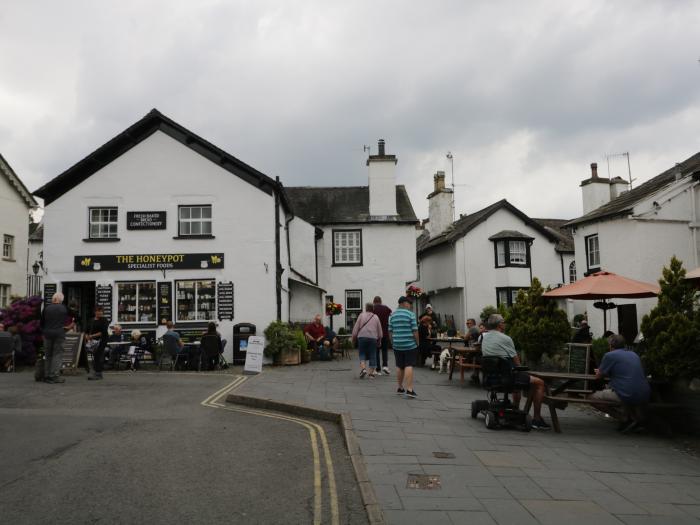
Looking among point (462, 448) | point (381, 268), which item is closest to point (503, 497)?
point (462, 448)

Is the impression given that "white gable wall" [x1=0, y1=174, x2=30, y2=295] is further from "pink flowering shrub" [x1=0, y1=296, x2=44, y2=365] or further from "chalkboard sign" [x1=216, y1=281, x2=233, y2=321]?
"chalkboard sign" [x1=216, y1=281, x2=233, y2=321]

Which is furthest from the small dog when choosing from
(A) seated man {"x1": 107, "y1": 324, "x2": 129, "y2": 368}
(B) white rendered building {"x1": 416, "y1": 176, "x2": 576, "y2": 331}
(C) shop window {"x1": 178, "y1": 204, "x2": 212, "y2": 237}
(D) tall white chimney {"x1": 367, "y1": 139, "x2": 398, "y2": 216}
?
(B) white rendered building {"x1": 416, "y1": 176, "x2": 576, "y2": 331}

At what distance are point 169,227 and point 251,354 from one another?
6203 mm

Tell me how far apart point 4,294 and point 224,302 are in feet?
55.8

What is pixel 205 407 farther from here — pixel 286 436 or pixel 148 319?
pixel 148 319

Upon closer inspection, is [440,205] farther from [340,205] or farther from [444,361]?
[444,361]

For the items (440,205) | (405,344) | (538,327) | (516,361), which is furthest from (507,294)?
(516,361)

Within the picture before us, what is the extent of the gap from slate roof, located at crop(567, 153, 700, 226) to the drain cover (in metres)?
18.1

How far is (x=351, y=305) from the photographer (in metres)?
29.7

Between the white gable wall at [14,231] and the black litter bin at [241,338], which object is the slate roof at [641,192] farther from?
the white gable wall at [14,231]

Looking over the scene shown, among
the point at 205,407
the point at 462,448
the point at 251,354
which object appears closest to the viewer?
the point at 462,448

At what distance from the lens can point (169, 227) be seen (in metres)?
20.2

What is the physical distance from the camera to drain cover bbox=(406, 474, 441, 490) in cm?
573

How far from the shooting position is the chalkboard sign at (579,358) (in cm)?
1082
